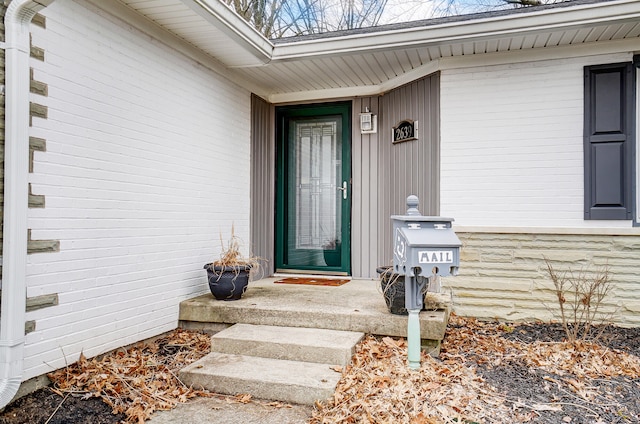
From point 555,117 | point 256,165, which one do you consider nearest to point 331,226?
point 256,165

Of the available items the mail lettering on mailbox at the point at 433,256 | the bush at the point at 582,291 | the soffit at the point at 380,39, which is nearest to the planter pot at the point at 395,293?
the mail lettering on mailbox at the point at 433,256

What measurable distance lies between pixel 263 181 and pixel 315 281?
141cm

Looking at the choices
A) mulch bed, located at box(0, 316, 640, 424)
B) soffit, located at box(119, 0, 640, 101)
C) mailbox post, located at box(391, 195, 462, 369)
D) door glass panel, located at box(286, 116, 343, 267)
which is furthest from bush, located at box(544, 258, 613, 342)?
door glass panel, located at box(286, 116, 343, 267)

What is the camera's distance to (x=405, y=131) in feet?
15.7

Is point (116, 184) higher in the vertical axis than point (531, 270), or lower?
higher

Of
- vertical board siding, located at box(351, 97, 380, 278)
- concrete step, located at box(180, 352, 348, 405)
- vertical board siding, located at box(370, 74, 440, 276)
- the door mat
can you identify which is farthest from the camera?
vertical board siding, located at box(351, 97, 380, 278)

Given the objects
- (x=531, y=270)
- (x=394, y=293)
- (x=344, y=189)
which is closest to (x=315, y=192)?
(x=344, y=189)

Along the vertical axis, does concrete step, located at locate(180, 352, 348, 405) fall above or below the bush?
below

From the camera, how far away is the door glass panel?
541cm

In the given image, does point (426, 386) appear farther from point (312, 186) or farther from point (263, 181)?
point (263, 181)

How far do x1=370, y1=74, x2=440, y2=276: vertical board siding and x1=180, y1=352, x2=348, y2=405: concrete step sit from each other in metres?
2.30

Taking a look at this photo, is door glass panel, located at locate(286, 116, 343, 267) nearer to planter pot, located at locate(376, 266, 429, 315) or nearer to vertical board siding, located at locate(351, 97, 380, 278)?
vertical board siding, located at locate(351, 97, 380, 278)

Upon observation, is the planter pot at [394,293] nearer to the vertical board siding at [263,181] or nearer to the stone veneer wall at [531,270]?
the stone veneer wall at [531,270]

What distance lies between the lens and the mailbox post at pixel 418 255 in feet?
8.82
